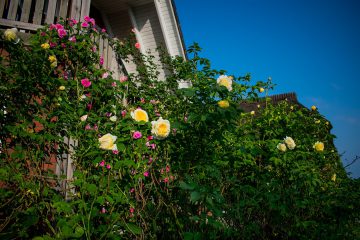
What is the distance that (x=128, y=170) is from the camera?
2.00 m

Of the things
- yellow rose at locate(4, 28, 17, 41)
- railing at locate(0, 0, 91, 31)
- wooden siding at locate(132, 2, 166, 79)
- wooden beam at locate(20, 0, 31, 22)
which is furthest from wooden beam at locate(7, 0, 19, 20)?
wooden siding at locate(132, 2, 166, 79)

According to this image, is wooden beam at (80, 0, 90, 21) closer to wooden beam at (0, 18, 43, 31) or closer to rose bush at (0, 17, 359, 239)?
wooden beam at (0, 18, 43, 31)

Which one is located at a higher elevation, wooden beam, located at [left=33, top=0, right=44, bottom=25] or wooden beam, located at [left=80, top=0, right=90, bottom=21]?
wooden beam, located at [left=80, top=0, right=90, bottom=21]

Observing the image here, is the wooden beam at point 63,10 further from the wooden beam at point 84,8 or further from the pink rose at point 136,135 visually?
the pink rose at point 136,135

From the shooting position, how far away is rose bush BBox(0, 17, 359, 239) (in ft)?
5.37

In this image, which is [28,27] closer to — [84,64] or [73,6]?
[73,6]

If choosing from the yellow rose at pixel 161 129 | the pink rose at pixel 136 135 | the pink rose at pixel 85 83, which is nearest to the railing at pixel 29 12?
the pink rose at pixel 85 83

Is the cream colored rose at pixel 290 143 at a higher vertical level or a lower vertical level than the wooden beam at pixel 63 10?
lower

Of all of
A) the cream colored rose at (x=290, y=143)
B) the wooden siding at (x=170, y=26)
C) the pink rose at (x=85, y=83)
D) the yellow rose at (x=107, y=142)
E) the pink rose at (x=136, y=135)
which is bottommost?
the cream colored rose at (x=290, y=143)

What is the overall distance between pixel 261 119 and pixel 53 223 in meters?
2.98

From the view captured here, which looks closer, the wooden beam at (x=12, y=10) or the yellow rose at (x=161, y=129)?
the yellow rose at (x=161, y=129)

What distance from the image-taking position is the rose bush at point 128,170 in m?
1.64

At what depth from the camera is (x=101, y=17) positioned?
8.30 meters

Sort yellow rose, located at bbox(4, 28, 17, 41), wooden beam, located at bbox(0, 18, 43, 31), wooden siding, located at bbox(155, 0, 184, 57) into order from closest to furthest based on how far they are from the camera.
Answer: yellow rose, located at bbox(4, 28, 17, 41), wooden beam, located at bbox(0, 18, 43, 31), wooden siding, located at bbox(155, 0, 184, 57)
